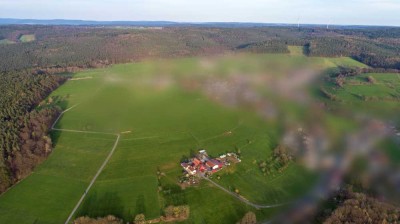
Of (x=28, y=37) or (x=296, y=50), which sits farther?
(x=28, y=37)

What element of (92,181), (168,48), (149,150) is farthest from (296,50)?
(92,181)

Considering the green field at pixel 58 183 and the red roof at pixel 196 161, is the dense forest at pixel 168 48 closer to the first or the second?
the red roof at pixel 196 161

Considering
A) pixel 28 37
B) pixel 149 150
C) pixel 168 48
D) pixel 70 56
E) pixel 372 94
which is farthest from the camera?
pixel 28 37

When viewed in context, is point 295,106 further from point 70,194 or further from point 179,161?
point 70,194

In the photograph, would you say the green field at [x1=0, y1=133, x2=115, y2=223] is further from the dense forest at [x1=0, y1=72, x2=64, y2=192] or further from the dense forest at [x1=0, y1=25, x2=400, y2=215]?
the dense forest at [x1=0, y1=25, x2=400, y2=215]

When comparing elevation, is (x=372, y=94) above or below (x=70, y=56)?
below

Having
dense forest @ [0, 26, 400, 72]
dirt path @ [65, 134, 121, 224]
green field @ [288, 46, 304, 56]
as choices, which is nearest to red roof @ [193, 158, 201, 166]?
dirt path @ [65, 134, 121, 224]

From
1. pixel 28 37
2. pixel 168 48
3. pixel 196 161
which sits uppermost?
pixel 28 37

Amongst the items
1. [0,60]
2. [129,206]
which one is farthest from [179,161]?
[0,60]

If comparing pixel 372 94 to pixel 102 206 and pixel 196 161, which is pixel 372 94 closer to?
pixel 196 161
